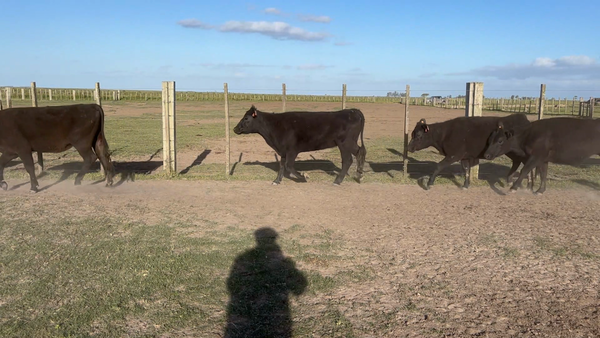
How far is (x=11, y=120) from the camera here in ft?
29.7

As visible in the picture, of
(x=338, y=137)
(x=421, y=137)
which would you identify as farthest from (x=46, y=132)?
(x=421, y=137)

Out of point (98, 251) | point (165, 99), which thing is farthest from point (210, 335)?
point (165, 99)

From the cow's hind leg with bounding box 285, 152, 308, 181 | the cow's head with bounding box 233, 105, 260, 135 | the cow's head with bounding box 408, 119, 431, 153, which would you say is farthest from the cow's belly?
the cow's head with bounding box 408, 119, 431, 153

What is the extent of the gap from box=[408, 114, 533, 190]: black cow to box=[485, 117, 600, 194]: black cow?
0.95 feet

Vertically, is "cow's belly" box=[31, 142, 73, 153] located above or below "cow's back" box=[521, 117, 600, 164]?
Answer: below

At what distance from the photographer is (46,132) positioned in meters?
9.15

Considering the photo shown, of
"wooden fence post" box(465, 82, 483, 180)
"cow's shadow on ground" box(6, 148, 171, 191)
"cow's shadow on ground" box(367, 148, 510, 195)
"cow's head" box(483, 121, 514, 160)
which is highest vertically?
"wooden fence post" box(465, 82, 483, 180)

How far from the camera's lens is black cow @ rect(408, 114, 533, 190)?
31.8ft

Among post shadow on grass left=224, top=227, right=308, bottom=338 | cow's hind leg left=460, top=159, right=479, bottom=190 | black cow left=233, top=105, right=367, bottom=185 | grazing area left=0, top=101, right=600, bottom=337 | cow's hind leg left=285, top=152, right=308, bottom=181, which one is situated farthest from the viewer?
black cow left=233, top=105, right=367, bottom=185

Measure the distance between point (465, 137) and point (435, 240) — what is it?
13.7 ft

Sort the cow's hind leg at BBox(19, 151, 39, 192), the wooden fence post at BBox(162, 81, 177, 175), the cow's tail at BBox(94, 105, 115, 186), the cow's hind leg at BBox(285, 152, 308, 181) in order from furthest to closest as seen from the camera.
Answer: the wooden fence post at BBox(162, 81, 177, 175), the cow's hind leg at BBox(285, 152, 308, 181), the cow's tail at BBox(94, 105, 115, 186), the cow's hind leg at BBox(19, 151, 39, 192)

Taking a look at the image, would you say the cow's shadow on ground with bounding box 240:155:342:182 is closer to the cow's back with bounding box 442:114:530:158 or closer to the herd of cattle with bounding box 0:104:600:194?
the herd of cattle with bounding box 0:104:600:194

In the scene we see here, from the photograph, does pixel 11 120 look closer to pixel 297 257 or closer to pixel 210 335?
pixel 297 257

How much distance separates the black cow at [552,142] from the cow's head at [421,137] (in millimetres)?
1320
